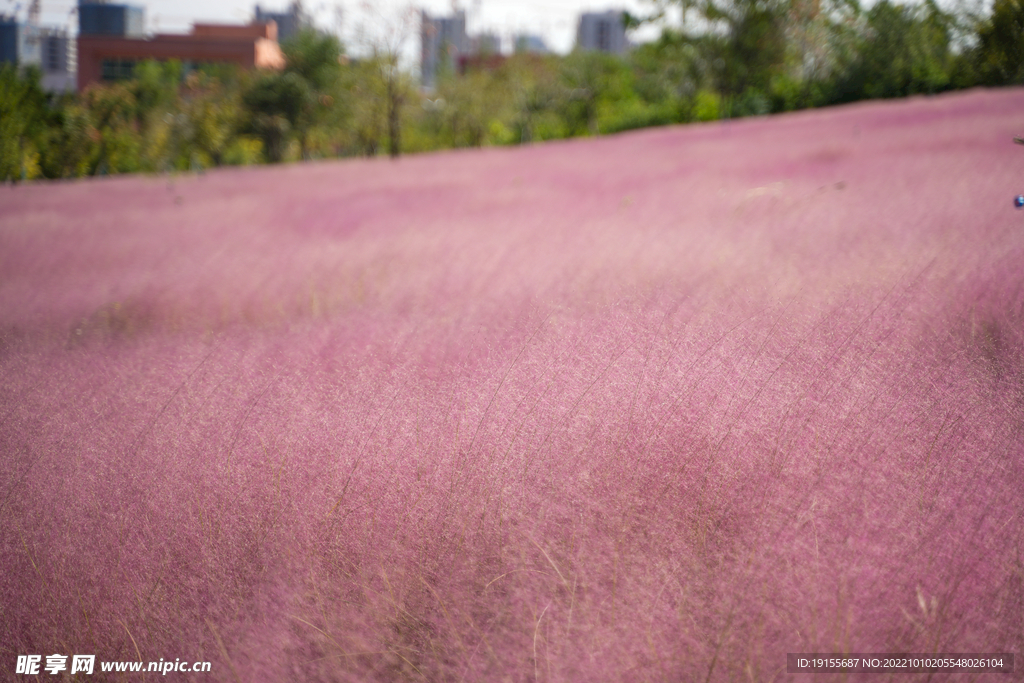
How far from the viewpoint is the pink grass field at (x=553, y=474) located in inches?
45.3

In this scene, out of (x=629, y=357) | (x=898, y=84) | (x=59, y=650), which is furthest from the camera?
(x=898, y=84)

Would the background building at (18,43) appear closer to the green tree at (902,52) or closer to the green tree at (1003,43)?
the green tree at (902,52)

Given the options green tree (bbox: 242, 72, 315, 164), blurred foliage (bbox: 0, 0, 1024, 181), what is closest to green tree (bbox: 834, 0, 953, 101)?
blurred foliage (bbox: 0, 0, 1024, 181)

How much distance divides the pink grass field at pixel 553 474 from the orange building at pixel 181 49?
54981 mm

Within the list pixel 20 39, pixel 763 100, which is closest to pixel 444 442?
pixel 20 39

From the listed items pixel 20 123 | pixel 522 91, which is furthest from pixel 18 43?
pixel 522 91

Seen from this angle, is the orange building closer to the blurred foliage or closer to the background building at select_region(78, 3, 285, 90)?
the background building at select_region(78, 3, 285, 90)

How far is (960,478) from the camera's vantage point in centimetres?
127

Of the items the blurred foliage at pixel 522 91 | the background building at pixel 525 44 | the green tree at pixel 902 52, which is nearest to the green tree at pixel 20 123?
the blurred foliage at pixel 522 91

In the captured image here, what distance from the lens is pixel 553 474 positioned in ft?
4.49

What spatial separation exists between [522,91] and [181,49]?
172 feet

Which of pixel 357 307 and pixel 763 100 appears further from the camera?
pixel 763 100

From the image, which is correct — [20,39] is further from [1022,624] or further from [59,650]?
[1022,624]

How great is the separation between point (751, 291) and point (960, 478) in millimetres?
835
